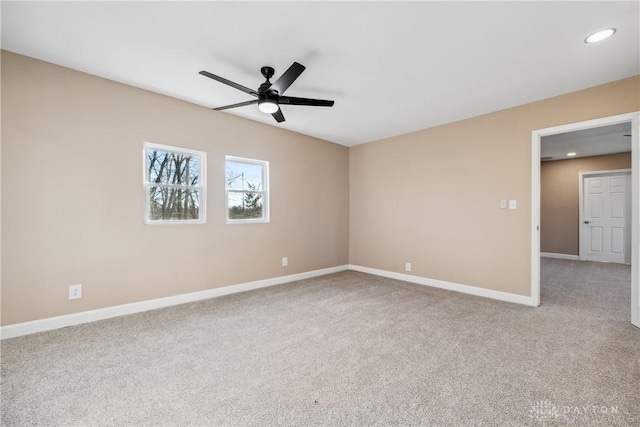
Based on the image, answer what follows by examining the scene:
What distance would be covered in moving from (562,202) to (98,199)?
355 inches

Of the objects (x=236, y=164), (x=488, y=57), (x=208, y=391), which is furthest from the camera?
(x=236, y=164)

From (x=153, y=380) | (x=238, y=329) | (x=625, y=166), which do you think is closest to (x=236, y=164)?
(x=238, y=329)

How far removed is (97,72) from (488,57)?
377 cm

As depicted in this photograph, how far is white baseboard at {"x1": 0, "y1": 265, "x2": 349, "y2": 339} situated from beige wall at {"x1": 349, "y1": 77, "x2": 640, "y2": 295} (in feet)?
7.30

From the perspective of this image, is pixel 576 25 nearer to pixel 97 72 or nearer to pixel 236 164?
pixel 236 164

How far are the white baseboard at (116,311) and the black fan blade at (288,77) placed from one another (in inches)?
107

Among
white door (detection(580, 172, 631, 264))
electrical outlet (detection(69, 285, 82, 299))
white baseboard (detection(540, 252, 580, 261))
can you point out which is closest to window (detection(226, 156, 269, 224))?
electrical outlet (detection(69, 285, 82, 299))

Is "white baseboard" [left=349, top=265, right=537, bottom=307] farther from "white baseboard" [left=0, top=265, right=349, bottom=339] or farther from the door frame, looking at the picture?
"white baseboard" [left=0, top=265, right=349, bottom=339]

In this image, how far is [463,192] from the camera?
4.07m

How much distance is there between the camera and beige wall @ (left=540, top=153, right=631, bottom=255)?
21.2ft

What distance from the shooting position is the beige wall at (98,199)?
251 centimetres

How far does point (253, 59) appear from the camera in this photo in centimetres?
252

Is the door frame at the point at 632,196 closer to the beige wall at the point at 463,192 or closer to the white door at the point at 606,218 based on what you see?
the beige wall at the point at 463,192

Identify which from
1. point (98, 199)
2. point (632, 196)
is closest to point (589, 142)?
point (632, 196)
